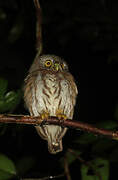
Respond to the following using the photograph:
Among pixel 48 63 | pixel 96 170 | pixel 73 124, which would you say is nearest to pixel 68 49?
pixel 48 63

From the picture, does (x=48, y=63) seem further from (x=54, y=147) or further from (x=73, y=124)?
(x=73, y=124)

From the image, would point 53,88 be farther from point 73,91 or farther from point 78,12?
point 78,12

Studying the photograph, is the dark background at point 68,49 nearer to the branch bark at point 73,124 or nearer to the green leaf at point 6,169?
the green leaf at point 6,169

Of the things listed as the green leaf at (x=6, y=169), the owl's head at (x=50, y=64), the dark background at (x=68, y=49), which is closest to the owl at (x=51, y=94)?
the owl's head at (x=50, y=64)

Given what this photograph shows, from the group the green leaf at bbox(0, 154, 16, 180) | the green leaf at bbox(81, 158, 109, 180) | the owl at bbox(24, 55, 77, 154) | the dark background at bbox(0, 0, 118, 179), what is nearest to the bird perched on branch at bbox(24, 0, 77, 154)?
the owl at bbox(24, 55, 77, 154)

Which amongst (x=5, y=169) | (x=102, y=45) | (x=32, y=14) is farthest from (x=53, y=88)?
(x=32, y=14)

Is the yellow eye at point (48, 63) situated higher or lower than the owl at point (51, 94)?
higher
